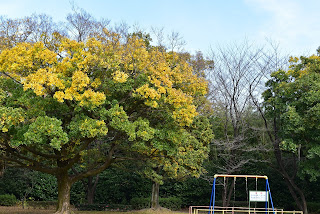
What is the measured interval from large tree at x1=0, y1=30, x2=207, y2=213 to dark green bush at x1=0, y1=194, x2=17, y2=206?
311 inches

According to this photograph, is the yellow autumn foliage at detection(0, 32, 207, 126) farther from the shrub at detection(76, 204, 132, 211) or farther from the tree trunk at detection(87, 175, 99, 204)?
the tree trunk at detection(87, 175, 99, 204)

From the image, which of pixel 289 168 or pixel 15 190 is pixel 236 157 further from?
pixel 15 190

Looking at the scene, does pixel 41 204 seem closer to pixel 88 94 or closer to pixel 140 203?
pixel 140 203

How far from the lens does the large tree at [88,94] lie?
1091cm

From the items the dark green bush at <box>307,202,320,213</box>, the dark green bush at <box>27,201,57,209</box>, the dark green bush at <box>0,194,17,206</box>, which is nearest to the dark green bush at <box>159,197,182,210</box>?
the dark green bush at <box>27,201,57,209</box>

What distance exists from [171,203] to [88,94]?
504 inches

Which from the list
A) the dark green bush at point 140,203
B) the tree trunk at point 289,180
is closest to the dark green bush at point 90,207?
the dark green bush at point 140,203

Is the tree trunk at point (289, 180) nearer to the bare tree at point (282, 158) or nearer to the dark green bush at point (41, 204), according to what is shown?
the bare tree at point (282, 158)

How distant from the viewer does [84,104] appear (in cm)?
1081

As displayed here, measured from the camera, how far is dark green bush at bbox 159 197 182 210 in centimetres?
2130

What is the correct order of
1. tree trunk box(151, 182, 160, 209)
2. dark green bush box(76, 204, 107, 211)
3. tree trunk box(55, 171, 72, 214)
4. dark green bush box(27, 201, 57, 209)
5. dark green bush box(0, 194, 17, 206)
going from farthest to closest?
dark green bush box(0, 194, 17, 206)
dark green bush box(27, 201, 57, 209)
dark green bush box(76, 204, 107, 211)
tree trunk box(151, 182, 160, 209)
tree trunk box(55, 171, 72, 214)

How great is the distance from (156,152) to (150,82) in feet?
11.1

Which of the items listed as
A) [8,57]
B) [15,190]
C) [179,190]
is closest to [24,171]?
[15,190]

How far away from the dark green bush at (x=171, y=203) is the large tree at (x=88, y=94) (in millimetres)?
8599
